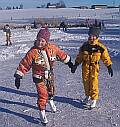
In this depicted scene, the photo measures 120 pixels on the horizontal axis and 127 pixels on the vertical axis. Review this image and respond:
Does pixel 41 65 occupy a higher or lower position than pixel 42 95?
higher

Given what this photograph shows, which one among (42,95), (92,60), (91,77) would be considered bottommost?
(42,95)

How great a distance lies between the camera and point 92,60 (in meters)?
8.05

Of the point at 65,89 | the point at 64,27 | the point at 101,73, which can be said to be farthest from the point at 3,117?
the point at 64,27

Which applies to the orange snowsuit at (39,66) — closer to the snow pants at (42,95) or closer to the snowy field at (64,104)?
the snow pants at (42,95)

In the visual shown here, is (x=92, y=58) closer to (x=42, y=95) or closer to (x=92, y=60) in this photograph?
(x=92, y=60)

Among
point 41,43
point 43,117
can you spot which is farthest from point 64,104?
point 41,43

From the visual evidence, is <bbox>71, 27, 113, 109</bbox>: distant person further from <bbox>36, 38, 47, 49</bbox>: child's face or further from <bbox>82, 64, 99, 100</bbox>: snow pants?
<bbox>36, 38, 47, 49</bbox>: child's face

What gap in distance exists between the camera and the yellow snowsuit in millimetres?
8000

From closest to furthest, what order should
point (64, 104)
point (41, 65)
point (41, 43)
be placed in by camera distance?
point (41, 43)
point (41, 65)
point (64, 104)

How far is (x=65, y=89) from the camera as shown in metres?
10.3

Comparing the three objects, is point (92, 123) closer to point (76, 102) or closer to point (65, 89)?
point (76, 102)

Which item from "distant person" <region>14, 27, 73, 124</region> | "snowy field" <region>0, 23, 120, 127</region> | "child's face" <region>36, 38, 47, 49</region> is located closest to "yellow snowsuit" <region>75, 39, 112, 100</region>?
"snowy field" <region>0, 23, 120, 127</region>

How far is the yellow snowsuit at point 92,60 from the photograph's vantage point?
8.00 metres

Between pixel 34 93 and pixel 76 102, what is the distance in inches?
55.5
